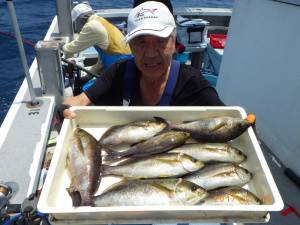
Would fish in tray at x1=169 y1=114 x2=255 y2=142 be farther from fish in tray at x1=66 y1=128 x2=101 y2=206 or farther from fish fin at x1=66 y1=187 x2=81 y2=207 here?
fish fin at x1=66 y1=187 x2=81 y2=207

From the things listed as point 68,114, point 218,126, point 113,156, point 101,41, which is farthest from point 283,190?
point 101,41

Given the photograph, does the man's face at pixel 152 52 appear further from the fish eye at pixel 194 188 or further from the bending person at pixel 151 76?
the fish eye at pixel 194 188

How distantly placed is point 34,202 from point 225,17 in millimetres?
7269

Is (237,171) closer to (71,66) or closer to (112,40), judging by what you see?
(71,66)

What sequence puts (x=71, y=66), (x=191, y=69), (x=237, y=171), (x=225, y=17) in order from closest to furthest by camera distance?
1. (x=237, y=171)
2. (x=191, y=69)
3. (x=71, y=66)
4. (x=225, y=17)

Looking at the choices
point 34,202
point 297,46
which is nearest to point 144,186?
point 34,202

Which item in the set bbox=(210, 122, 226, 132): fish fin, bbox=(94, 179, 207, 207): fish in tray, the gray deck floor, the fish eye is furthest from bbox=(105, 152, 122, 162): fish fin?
the gray deck floor

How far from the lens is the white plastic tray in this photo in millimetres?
1229

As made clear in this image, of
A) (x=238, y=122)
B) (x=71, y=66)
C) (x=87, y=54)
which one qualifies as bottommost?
(x=87, y=54)

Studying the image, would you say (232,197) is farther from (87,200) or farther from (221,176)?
(87,200)

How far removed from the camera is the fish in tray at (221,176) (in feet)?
5.05

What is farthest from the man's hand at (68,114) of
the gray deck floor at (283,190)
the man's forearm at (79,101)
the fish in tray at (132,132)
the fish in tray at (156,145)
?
the gray deck floor at (283,190)

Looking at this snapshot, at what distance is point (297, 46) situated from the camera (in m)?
3.01

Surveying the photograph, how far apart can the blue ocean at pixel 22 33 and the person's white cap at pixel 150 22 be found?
4037 millimetres
